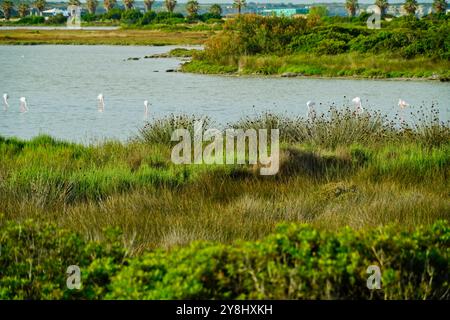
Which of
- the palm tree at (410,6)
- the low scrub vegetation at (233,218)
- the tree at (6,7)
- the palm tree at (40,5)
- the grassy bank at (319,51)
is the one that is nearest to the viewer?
the low scrub vegetation at (233,218)

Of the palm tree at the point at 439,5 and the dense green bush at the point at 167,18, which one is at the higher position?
the palm tree at the point at 439,5

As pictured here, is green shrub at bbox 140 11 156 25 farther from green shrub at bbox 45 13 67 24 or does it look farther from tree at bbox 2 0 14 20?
tree at bbox 2 0 14 20

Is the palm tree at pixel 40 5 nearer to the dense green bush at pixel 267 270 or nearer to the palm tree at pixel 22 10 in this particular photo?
the palm tree at pixel 22 10

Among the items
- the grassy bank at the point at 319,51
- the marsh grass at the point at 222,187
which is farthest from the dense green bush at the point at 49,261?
the grassy bank at the point at 319,51

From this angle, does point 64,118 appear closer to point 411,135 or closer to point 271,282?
point 411,135

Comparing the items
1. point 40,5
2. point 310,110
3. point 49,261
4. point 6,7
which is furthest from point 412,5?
point 49,261

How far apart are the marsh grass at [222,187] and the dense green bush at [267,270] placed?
657mm

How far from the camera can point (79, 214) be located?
27.7ft

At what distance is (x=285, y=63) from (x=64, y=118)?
93.5 ft

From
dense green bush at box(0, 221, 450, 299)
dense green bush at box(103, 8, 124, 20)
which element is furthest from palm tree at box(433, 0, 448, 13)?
dense green bush at box(0, 221, 450, 299)

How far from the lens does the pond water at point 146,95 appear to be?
27.0 m

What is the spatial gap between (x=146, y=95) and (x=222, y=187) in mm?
28519

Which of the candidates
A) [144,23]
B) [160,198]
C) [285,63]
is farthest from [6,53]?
[160,198]
